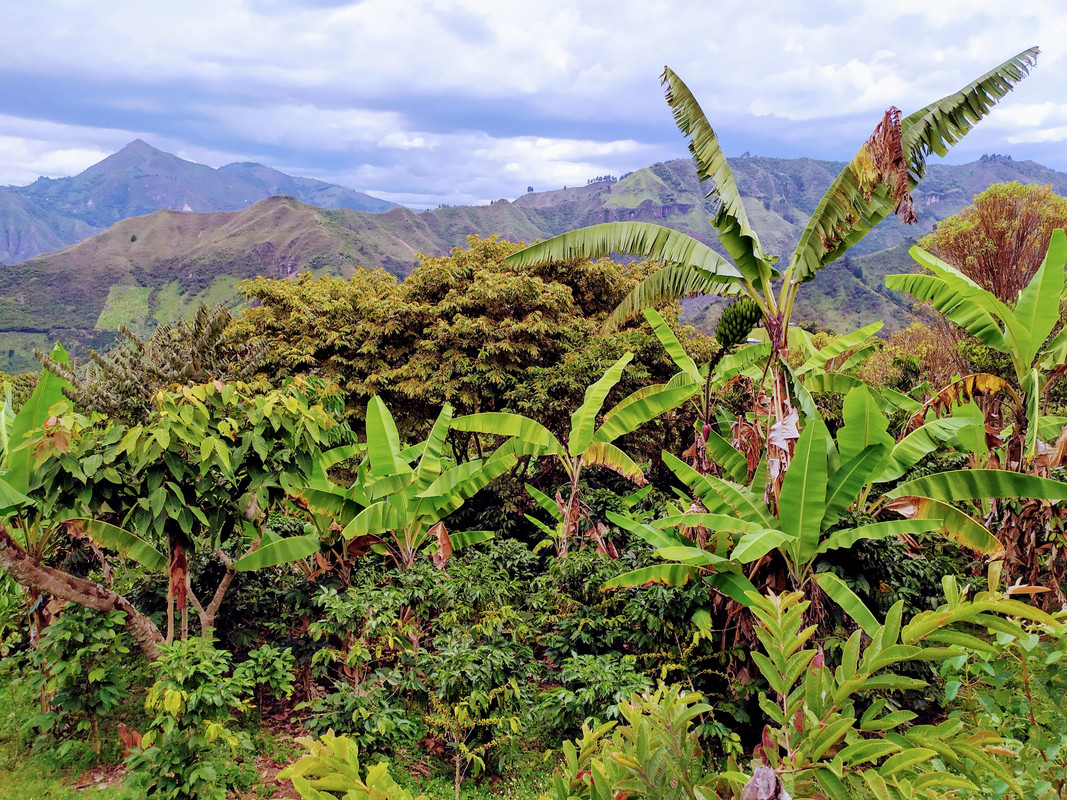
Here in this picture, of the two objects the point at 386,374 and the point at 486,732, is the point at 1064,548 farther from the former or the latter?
the point at 386,374

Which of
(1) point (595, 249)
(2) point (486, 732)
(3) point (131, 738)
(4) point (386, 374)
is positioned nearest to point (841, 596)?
(2) point (486, 732)

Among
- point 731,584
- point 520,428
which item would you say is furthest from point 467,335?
point 731,584

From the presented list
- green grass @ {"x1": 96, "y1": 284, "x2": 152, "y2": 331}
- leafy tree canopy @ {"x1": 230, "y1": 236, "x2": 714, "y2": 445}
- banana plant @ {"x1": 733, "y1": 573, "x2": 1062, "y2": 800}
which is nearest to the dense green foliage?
banana plant @ {"x1": 733, "y1": 573, "x2": 1062, "y2": 800}

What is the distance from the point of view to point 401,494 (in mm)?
5969

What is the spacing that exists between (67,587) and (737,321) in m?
5.68

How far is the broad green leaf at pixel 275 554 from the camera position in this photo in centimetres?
527

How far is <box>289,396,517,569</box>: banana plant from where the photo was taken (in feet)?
19.3

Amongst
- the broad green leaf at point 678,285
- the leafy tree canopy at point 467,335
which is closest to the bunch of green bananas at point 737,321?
the broad green leaf at point 678,285

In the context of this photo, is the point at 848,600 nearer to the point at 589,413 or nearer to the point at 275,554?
the point at 589,413

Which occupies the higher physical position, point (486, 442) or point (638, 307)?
point (638, 307)

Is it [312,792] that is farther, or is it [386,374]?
[386,374]

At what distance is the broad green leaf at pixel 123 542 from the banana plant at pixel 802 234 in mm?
4251

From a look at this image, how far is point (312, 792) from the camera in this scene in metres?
1.30

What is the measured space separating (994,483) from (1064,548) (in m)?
2.57
